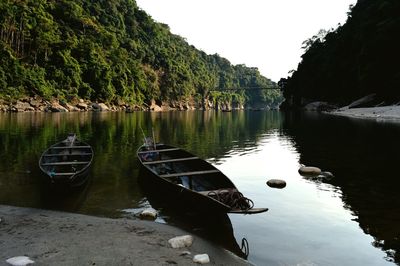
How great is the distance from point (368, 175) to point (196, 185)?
9244mm

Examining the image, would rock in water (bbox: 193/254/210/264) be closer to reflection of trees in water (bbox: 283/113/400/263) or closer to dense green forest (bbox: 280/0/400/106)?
reflection of trees in water (bbox: 283/113/400/263)

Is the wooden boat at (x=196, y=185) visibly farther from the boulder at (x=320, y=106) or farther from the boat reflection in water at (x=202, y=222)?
the boulder at (x=320, y=106)

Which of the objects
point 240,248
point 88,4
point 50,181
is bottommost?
point 240,248

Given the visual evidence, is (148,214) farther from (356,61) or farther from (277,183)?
(356,61)

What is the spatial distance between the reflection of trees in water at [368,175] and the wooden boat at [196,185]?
3691 mm

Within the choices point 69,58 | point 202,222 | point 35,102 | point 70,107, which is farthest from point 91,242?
point 69,58

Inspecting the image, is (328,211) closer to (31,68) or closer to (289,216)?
(289,216)

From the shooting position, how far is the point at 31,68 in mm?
95688

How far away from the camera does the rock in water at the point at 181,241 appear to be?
868 cm

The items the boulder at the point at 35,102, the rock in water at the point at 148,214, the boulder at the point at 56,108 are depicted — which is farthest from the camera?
the boulder at the point at 56,108

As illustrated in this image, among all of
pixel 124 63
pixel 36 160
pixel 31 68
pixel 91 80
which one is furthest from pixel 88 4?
pixel 36 160

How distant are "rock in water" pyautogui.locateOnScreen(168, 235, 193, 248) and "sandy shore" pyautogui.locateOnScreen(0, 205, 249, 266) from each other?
0.12 meters

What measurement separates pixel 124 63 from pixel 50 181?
131 m

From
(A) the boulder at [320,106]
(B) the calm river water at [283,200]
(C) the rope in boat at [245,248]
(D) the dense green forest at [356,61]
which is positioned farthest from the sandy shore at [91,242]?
(A) the boulder at [320,106]
